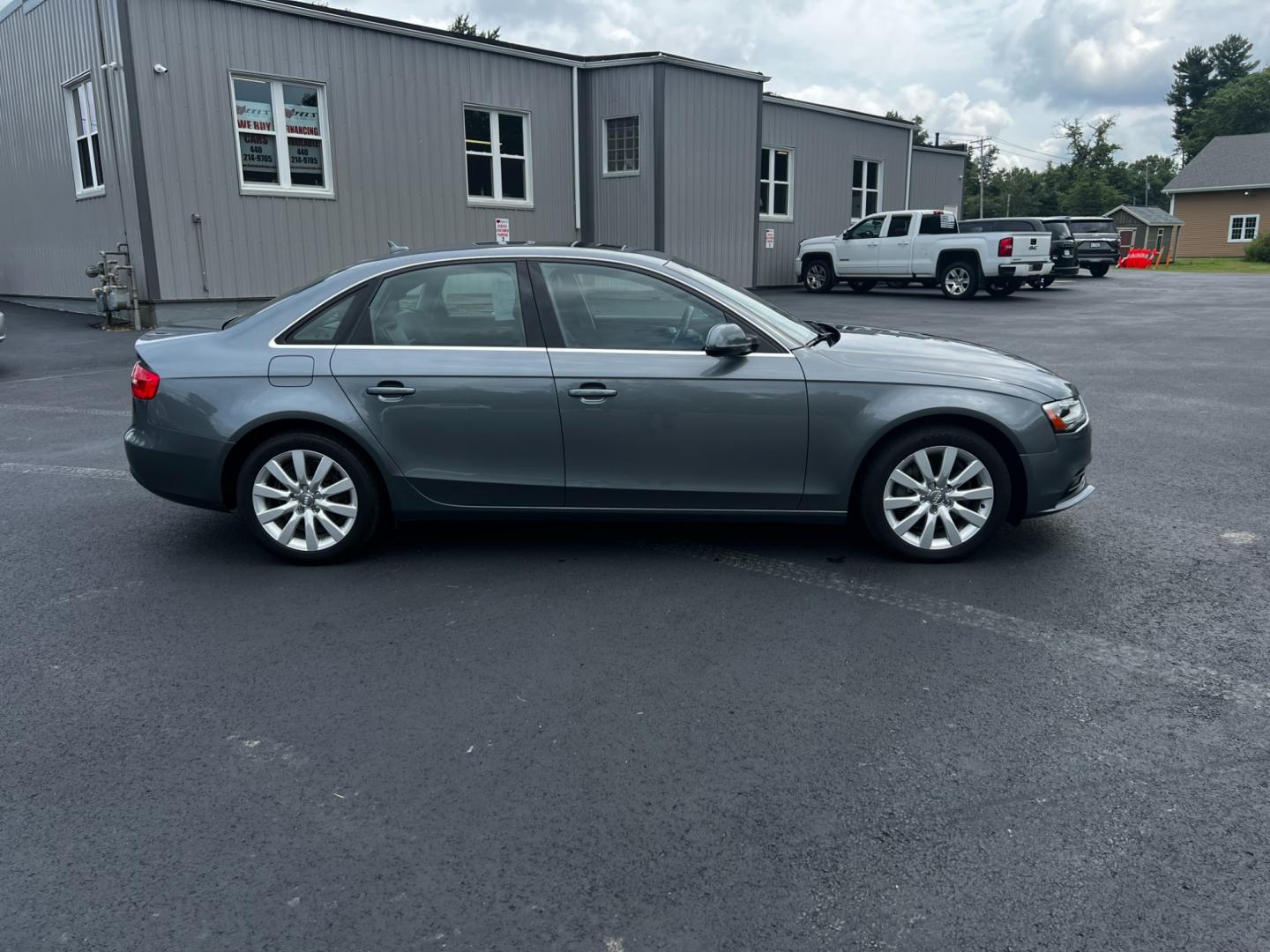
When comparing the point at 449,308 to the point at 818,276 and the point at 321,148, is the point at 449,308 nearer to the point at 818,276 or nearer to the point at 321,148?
the point at 321,148

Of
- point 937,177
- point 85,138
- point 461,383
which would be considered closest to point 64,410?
point 461,383

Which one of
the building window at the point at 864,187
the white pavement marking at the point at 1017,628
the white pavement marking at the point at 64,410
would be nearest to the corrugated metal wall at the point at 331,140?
the white pavement marking at the point at 64,410

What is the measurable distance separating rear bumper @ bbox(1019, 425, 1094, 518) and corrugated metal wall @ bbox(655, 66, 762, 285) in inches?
603

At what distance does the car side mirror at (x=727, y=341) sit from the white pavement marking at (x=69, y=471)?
14.0ft

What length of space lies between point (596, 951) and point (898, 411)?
125 inches

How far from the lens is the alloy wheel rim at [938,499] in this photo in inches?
194

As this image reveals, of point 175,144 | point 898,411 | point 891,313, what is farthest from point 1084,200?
point 898,411

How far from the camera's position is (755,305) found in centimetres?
527

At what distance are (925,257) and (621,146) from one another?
7471 millimetres

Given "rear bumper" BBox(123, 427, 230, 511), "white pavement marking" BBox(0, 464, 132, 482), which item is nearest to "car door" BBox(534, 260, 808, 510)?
"rear bumper" BBox(123, 427, 230, 511)

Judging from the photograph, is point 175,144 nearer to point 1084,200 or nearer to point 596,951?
point 596,951

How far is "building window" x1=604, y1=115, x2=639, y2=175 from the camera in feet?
65.7

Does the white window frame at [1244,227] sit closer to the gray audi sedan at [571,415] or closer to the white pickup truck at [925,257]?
the white pickup truck at [925,257]

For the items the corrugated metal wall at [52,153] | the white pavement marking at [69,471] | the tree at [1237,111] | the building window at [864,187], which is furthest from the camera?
the tree at [1237,111]
